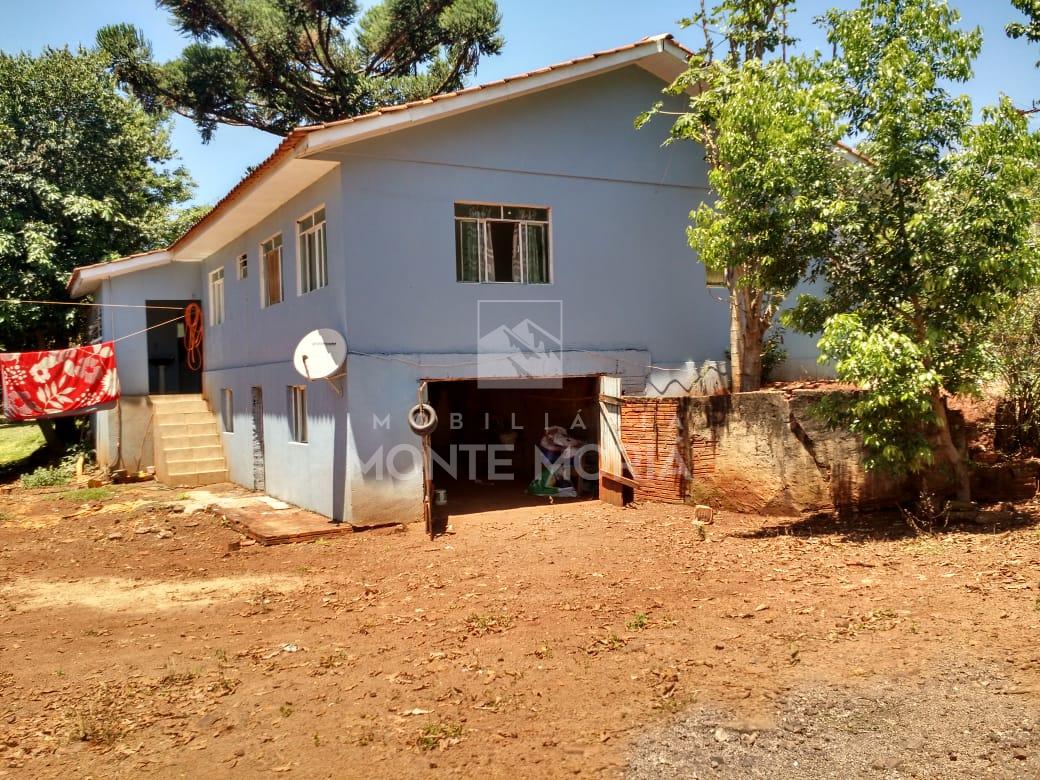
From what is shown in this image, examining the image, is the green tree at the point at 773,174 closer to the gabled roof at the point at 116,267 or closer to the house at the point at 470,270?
the house at the point at 470,270

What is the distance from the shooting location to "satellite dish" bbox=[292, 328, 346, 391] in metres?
10.5

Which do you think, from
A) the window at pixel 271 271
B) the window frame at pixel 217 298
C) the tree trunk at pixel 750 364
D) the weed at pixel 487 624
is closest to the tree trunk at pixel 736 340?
the tree trunk at pixel 750 364

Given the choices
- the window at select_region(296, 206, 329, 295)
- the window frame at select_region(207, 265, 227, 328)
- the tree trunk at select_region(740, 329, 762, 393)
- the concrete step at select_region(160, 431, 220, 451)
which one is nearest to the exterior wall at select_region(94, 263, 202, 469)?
the window frame at select_region(207, 265, 227, 328)

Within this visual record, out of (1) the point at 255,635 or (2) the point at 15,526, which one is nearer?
(1) the point at 255,635

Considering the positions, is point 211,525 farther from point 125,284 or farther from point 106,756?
point 125,284

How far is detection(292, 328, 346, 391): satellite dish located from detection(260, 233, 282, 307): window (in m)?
3.09

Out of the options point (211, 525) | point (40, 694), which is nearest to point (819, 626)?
point (40, 694)

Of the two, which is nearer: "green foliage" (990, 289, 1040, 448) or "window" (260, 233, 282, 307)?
"green foliage" (990, 289, 1040, 448)

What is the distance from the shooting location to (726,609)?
266 inches

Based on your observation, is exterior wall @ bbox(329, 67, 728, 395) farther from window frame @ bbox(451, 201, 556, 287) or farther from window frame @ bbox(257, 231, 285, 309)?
window frame @ bbox(257, 231, 285, 309)

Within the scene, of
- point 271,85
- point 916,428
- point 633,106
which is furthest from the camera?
point 271,85

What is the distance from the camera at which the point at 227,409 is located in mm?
17000

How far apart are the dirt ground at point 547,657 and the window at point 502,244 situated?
3939 millimetres

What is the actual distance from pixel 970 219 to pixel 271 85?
889 inches
